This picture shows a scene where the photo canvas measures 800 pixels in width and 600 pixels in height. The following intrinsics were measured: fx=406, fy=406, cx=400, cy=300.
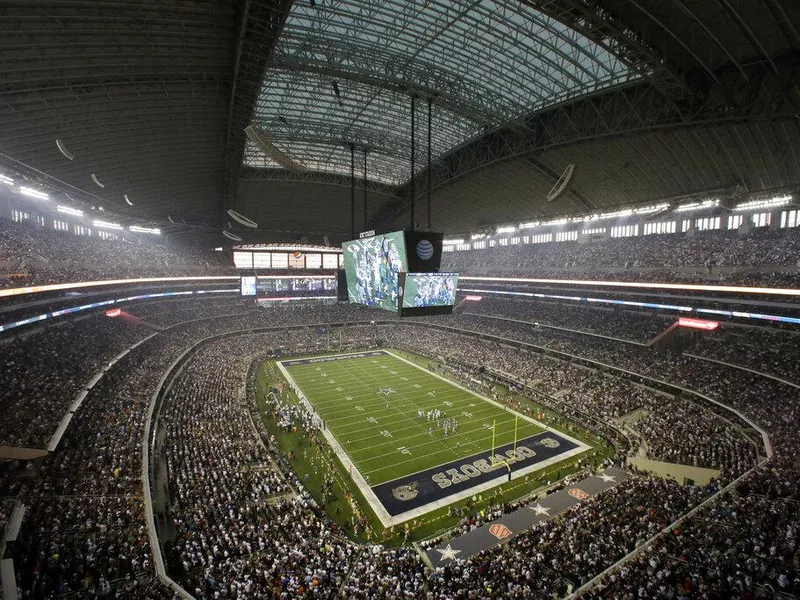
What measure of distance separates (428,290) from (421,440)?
10.7 meters

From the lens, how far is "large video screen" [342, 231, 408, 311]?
24.3 m

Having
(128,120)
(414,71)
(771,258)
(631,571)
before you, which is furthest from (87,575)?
(771,258)

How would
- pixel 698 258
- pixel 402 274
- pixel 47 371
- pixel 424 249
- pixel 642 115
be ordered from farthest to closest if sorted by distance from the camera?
pixel 698 258
pixel 47 371
pixel 642 115
pixel 402 274
pixel 424 249

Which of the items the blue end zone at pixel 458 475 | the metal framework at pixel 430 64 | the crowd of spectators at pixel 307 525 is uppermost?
the metal framework at pixel 430 64

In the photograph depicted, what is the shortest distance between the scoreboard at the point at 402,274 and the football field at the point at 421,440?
30.5ft

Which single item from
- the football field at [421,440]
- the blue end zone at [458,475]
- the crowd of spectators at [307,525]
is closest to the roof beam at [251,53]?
the crowd of spectators at [307,525]

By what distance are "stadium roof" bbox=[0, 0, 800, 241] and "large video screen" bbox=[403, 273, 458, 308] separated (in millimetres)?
9247

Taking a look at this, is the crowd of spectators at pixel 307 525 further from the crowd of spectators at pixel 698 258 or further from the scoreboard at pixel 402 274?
the scoreboard at pixel 402 274

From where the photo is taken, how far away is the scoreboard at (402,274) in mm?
23062

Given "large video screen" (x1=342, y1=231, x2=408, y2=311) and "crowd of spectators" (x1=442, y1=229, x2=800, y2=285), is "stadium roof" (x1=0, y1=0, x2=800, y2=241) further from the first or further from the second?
"crowd of spectators" (x1=442, y1=229, x2=800, y2=285)

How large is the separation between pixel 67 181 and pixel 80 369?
14.1 metres

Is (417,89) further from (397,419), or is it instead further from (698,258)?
(698,258)

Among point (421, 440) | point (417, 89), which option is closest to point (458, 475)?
point (421, 440)

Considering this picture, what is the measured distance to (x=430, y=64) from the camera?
81.5ft
